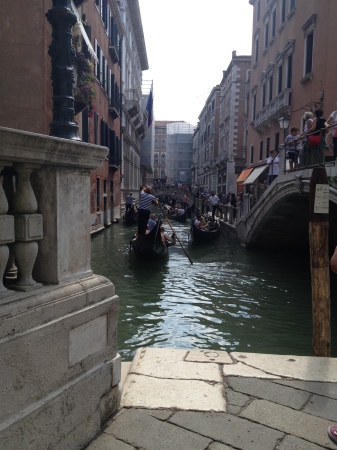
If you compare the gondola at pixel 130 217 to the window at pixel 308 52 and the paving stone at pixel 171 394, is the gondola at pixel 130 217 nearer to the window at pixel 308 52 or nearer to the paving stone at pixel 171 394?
the window at pixel 308 52

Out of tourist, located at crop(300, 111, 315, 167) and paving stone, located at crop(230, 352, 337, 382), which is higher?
tourist, located at crop(300, 111, 315, 167)

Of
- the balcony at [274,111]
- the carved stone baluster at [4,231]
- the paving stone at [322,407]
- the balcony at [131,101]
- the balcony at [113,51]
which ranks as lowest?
the paving stone at [322,407]

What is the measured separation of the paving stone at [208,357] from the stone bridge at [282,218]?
5553 mm

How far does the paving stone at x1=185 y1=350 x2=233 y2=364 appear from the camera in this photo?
90.7 inches

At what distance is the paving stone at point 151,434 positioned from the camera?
1.51m

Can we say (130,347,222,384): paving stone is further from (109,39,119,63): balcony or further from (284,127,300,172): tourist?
(109,39,119,63): balcony

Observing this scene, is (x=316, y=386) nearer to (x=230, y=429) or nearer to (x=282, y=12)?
(x=230, y=429)

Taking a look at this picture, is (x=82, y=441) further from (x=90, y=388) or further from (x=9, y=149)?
(x=9, y=149)

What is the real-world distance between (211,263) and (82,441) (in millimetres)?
7602

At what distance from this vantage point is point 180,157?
5478 centimetres

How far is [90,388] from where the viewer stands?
61.5 inches

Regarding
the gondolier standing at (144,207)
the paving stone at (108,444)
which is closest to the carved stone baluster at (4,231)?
the paving stone at (108,444)

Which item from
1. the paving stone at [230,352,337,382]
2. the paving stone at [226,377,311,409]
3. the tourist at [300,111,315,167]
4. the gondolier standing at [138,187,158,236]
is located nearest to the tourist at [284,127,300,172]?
the tourist at [300,111,315,167]

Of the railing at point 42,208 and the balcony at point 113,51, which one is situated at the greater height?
the balcony at point 113,51
